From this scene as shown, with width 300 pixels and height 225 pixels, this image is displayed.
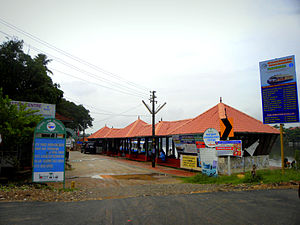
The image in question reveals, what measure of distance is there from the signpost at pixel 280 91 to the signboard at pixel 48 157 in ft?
34.2

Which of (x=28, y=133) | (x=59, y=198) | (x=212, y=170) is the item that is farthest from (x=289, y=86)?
(x=28, y=133)

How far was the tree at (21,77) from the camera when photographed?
23.4 m

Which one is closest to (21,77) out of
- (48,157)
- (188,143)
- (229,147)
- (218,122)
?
(48,157)

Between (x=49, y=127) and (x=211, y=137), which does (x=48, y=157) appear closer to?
(x=49, y=127)

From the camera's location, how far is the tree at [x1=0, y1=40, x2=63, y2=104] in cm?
2342

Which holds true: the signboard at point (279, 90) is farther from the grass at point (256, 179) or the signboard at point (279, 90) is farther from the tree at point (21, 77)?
the tree at point (21, 77)

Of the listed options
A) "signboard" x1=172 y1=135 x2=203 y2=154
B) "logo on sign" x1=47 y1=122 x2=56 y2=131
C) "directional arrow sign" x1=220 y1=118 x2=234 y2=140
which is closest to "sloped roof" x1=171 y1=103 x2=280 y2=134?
"signboard" x1=172 y1=135 x2=203 y2=154

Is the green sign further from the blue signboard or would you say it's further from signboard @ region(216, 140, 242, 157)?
signboard @ region(216, 140, 242, 157)

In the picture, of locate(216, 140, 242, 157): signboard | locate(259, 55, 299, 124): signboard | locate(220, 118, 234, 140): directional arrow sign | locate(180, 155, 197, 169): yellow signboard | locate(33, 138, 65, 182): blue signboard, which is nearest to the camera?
locate(33, 138, 65, 182): blue signboard

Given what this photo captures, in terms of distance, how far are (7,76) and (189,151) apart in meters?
19.1

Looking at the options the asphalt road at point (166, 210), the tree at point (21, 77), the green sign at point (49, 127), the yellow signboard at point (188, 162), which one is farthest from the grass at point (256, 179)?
the tree at point (21, 77)

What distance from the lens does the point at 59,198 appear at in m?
8.37

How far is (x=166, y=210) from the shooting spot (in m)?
6.64

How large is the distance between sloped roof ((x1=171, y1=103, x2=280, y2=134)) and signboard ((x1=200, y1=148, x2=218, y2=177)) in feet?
9.57
